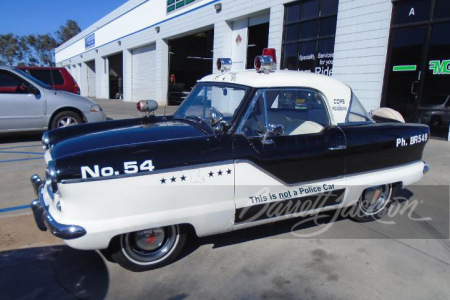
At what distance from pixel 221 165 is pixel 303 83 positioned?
1.27m

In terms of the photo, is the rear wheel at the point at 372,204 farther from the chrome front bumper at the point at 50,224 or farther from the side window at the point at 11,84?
the side window at the point at 11,84

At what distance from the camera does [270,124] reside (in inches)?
120

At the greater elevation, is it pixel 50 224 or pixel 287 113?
pixel 287 113

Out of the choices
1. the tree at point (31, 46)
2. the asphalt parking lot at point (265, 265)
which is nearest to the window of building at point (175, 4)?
the asphalt parking lot at point (265, 265)

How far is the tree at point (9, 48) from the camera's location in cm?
7050

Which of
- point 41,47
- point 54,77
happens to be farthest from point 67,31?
point 54,77

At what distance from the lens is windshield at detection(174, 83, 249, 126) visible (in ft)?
10.3

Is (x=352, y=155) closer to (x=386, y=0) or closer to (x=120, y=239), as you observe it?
(x=120, y=239)

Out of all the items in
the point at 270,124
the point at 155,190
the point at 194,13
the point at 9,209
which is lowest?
the point at 9,209

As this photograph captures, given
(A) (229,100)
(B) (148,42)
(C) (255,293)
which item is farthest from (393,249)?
(B) (148,42)

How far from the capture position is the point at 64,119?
7785 mm

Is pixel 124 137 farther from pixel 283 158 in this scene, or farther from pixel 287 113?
pixel 287 113

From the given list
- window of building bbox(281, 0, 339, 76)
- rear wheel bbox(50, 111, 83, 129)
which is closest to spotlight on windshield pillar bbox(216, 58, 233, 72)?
rear wheel bbox(50, 111, 83, 129)

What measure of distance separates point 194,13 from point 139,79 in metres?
9.56
